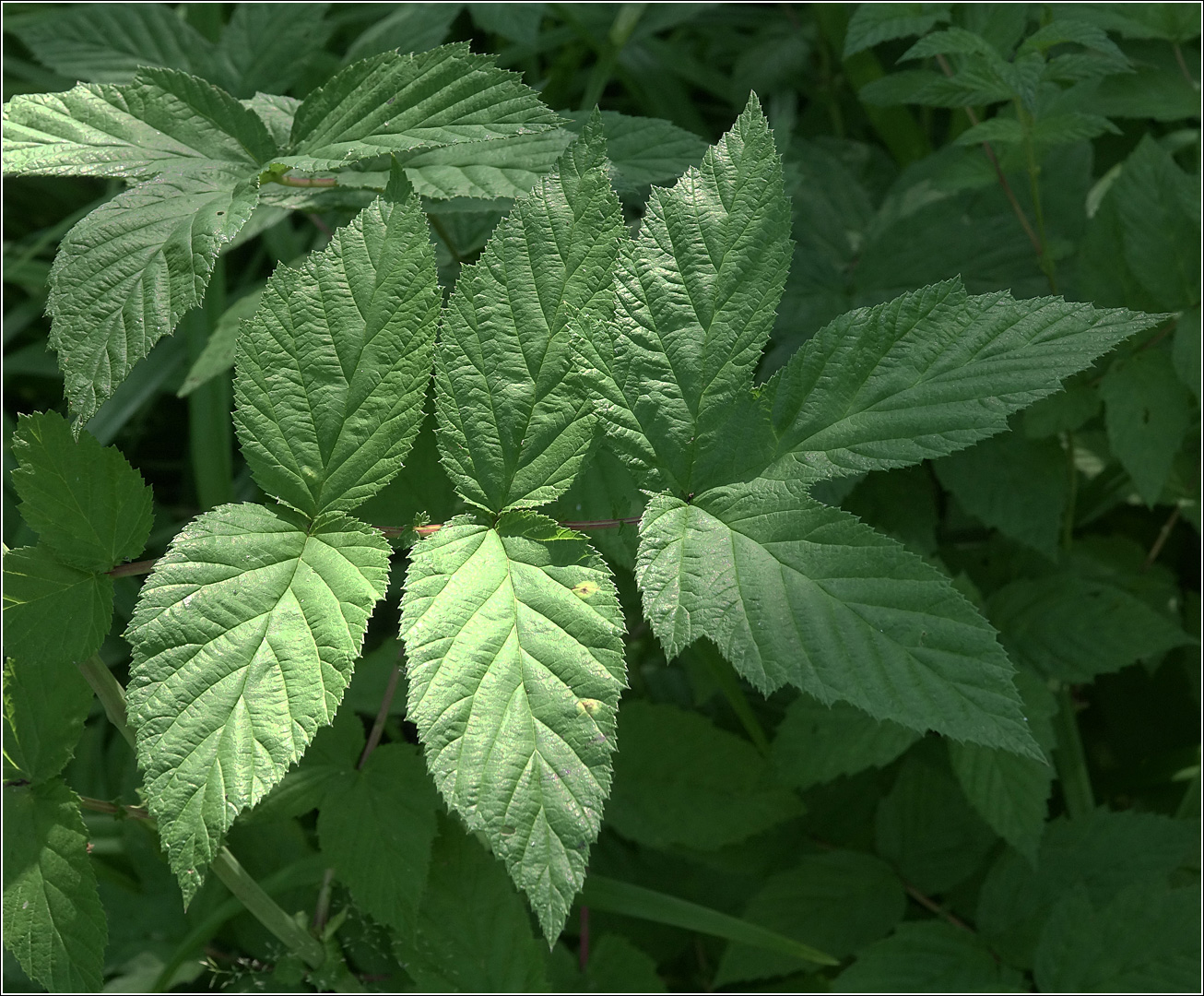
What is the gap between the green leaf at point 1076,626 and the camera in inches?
76.4

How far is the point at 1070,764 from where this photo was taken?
6.97ft

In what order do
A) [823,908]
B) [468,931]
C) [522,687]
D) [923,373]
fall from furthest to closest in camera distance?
[823,908] < [468,931] < [923,373] < [522,687]

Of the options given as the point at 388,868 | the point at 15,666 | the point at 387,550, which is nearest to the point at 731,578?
the point at 387,550

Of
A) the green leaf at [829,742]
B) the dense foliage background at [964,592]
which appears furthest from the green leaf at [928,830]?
the green leaf at [829,742]

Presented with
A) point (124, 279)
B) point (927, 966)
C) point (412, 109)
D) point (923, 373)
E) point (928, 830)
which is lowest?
point (927, 966)

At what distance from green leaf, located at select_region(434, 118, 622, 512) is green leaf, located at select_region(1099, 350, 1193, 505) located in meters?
1.18

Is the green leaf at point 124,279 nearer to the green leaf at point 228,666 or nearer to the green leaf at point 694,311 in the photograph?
the green leaf at point 228,666

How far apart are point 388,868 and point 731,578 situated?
2.32 feet

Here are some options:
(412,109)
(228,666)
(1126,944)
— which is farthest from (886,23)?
(1126,944)

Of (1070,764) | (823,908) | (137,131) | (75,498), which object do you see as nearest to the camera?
(75,498)

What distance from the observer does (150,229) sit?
4.16ft

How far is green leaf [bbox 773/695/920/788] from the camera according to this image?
1833mm

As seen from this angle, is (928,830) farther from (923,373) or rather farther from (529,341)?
(529,341)

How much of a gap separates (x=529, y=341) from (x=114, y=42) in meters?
1.44
